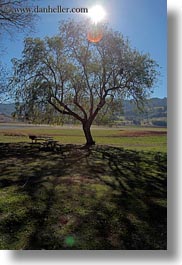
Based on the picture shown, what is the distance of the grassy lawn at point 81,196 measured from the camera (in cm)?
300

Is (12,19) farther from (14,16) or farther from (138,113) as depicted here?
(138,113)

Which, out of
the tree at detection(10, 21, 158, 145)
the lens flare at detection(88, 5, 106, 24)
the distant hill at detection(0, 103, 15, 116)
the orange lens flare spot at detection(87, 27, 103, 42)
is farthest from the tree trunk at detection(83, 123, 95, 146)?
the lens flare at detection(88, 5, 106, 24)

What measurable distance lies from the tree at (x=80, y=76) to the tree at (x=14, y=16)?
201 millimetres

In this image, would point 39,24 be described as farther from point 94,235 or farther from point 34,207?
point 94,235

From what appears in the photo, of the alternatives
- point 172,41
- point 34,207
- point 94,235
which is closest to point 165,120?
point 172,41

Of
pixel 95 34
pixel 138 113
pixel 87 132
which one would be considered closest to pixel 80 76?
pixel 95 34

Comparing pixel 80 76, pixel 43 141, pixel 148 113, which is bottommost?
pixel 43 141

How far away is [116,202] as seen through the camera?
10.3 feet

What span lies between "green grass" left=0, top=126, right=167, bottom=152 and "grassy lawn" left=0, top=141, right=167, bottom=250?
0.01 metres

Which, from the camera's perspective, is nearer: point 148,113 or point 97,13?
point 97,13

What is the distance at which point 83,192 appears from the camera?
3166 mm

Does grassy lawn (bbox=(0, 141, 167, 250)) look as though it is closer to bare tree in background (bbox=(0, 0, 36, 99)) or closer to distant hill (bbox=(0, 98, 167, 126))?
distant hill (bbox=(0, 98, 167, 126))

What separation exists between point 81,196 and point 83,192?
4cm

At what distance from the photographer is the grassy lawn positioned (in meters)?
3.00
